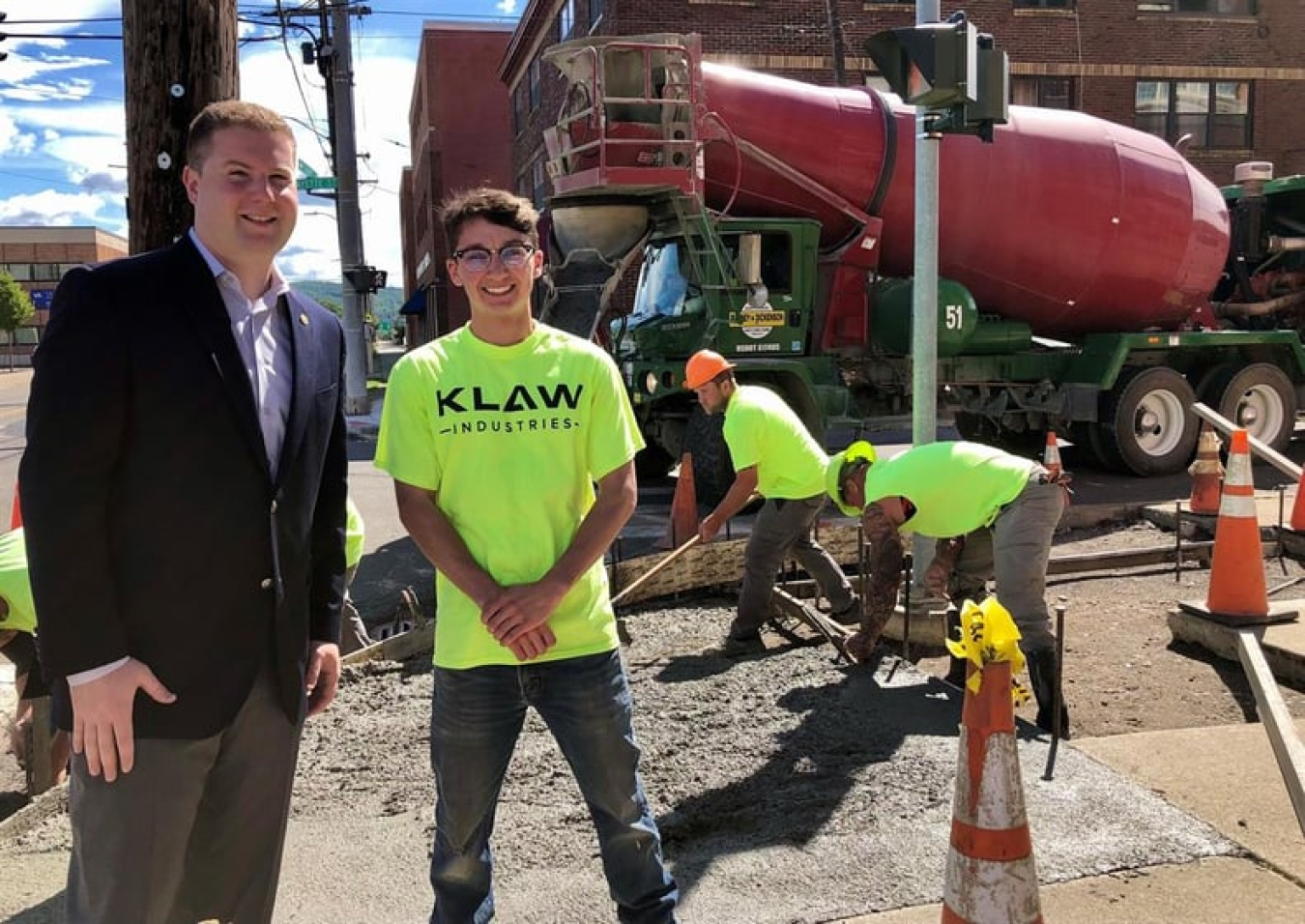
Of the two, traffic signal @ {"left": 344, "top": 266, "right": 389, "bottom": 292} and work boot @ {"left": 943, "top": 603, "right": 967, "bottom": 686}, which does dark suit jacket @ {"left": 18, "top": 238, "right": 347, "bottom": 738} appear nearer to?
work boot @ {"left": 943, "top": 603, "right": 967, "bottom": 686}

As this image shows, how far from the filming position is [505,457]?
2.70m

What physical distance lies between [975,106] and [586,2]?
1931 centimetres

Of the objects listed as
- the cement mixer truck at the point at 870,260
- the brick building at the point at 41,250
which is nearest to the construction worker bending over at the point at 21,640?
the cement mixer truck at the point at 870,260

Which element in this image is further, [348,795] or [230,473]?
[348,795]

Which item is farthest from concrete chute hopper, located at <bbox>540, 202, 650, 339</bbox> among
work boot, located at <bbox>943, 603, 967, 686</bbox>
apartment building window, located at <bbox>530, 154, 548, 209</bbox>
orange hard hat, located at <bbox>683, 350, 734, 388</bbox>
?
apartment building window, located at <bbox>530, 154, 548, 209</bbox>

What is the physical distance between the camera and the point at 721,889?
3338 millimetres

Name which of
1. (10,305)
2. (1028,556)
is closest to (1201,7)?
(1028,556)

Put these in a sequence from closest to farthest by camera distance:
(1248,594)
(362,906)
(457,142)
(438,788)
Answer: (438,788) < (362,906) < (1248,594) < (457,142)

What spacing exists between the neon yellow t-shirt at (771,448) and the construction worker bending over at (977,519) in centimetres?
91

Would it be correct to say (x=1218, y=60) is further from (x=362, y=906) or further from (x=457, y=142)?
(x=362, y=906)

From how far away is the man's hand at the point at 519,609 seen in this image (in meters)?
2.62

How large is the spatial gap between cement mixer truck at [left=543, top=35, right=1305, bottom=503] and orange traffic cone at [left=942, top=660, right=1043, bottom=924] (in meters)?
6.79

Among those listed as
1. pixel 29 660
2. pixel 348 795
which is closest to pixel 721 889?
pixel 348 795

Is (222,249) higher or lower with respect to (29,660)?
higher
